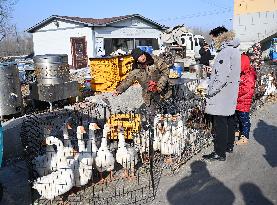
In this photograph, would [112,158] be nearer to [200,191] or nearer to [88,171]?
[88,171]

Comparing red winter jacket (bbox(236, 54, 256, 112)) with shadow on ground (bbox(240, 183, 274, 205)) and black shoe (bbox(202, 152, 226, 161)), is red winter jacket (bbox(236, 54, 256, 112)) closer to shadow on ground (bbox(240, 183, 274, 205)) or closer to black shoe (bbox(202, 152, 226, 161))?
black shoe (bbox(202, 152, 226, 161))

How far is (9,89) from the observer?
8680 millimetres

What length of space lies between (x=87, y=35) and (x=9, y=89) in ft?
37.8

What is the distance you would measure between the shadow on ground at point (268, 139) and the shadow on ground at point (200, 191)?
1.21 m

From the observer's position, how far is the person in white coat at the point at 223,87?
4941mm

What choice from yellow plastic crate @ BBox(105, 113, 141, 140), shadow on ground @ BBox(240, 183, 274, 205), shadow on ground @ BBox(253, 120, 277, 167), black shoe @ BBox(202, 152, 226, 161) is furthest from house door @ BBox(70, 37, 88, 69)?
Answer: shadow on ground @ BBox(240, 183, 274, 205)

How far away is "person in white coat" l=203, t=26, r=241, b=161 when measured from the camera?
195 inches

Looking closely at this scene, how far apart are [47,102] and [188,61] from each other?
42.1 ft

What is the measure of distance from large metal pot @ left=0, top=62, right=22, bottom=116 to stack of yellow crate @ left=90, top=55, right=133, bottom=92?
3.25 m

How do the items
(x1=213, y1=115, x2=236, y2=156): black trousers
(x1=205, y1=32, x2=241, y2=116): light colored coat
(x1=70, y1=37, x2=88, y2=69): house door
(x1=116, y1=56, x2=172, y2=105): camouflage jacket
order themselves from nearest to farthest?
(x1=205, y1=32, x2=241, y2=116): light colored coat < (x1=213, y1=115, x2=236, y2=156): black trousers < (x1=116, y1=56, x2=172, y2=105): camouflage jacket < (x1=70, y1=37, x2=88, y2=69): house door

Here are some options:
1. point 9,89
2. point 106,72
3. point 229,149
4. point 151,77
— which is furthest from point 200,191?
point 106,72

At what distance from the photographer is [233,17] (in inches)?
1221

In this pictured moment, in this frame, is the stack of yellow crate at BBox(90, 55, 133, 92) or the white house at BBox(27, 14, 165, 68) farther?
the white house at BBox(27, 14, 165, 68)

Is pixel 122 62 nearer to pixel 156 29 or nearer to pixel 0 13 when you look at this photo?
pixel 156 29
